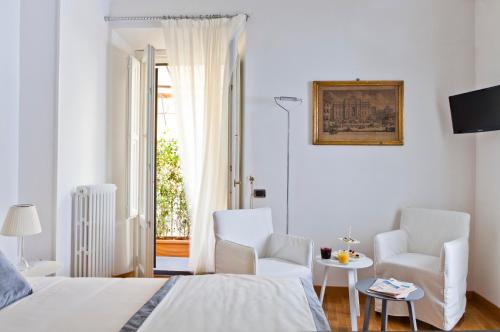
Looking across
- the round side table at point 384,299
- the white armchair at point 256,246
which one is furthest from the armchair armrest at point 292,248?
the round side table at point 384,299

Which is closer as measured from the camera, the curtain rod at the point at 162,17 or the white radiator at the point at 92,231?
the white radiator at the point at 92,231

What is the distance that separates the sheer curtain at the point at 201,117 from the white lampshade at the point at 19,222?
146 centimetres

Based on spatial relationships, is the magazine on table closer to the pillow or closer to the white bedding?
the white bedding

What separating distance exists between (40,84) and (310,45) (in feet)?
7.80

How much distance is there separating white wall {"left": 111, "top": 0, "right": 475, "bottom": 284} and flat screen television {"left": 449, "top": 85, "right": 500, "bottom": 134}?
28 centimetres

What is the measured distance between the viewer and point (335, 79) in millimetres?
3648

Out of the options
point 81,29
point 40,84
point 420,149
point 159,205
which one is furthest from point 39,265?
point 420,149

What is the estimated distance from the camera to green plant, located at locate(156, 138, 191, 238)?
5.21 meters

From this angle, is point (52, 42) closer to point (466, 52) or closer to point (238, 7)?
point (238, 7)

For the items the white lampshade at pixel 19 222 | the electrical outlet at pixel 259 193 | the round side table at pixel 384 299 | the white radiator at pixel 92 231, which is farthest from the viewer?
the electrical outlet at pixel 259 193

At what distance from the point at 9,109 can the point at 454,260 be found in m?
3.49

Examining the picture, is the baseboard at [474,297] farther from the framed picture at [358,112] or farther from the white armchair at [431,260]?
the framed picture at [358,112]

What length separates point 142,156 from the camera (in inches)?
157

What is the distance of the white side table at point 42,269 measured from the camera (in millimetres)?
2629
